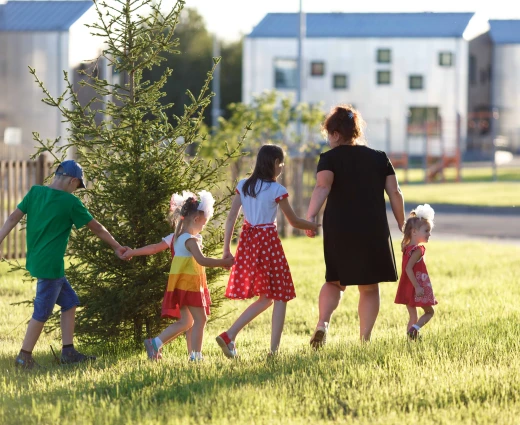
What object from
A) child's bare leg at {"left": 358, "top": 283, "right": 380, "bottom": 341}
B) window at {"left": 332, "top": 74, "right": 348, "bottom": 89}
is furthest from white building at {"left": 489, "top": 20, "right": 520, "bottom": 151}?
child's bare leg at {"left": 358, "top": 283, "right": 380, "bottom": 341}

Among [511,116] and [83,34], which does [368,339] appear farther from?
[511,116]

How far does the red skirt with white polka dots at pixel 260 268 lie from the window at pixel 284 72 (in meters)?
47.8

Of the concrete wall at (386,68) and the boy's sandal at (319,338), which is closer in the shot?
the boy's sandal at (319,338)

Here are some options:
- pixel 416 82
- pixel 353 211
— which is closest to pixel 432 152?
pixel 416 82

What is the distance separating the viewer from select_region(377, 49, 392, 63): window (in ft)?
177

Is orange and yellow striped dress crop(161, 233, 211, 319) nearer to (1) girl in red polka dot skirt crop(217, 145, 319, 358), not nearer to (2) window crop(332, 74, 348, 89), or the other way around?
(1) girl in red polka dot skirt crop(217, 145, 319, 358)

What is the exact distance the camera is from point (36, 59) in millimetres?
37094

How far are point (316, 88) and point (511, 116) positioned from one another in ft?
39.7

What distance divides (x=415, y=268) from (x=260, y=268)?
4.63 feet

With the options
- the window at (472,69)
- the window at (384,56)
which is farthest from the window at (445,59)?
the window at (472,69)

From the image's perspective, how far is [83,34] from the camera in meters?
38.0

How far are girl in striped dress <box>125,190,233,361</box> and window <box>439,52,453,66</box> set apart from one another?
4879 cm

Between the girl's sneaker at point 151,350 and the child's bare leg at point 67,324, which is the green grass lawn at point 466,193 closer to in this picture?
the girl's sneaker at point 151,350

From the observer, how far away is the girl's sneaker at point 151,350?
23.2ft
